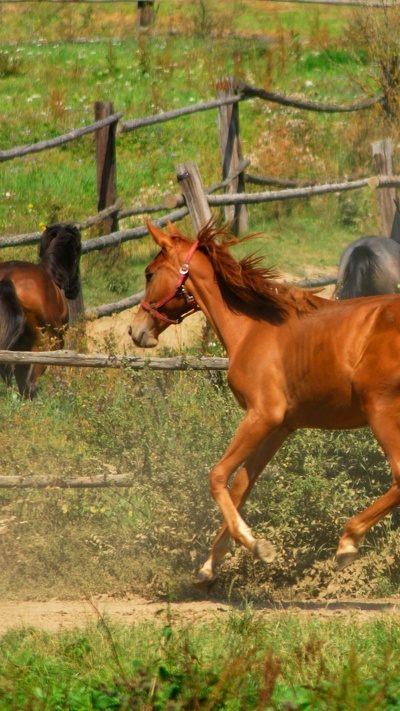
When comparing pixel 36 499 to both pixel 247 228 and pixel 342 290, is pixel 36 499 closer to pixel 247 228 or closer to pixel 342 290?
pixel 342 290

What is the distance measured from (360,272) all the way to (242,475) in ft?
13.3

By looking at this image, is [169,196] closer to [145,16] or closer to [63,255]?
[63,255]

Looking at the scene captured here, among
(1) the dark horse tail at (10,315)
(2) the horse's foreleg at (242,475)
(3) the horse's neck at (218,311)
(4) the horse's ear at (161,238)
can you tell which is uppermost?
(4) the horse's ear at (161,238)

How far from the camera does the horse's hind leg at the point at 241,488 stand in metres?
5.14

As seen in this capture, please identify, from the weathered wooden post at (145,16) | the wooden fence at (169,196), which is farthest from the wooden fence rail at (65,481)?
the weathered wooden post at (145,16)

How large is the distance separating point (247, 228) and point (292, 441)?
6.58m

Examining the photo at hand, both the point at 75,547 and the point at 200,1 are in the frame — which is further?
the point at 200,1

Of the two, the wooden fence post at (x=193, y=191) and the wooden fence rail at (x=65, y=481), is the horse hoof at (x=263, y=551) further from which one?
the wooden fence post at (x=193, y=191)

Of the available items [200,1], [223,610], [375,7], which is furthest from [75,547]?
[200,1]

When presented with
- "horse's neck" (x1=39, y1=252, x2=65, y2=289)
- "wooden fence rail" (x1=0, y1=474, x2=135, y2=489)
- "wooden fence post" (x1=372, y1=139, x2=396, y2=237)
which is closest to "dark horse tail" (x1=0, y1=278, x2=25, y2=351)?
"horse's neck" (x1=39, y1=252, x2=65, y2=289)

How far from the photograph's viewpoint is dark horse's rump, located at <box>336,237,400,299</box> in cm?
873

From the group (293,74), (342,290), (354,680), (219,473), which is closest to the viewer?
(354,680)

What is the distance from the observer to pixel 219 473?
495cm

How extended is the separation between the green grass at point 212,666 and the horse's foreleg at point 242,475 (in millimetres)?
433
